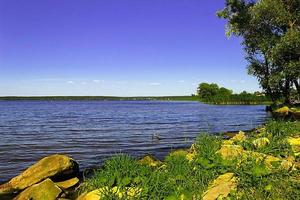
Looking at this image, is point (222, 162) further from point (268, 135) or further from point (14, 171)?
point (14, 171)

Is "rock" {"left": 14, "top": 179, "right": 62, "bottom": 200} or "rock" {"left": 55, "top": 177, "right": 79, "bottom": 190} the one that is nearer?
"rock" {"left": 14, "top": 179, "right": 62, "bottom": 200}

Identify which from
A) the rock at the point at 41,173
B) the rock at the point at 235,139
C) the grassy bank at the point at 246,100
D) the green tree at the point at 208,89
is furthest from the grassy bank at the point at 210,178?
the green tree at the point at 208,89

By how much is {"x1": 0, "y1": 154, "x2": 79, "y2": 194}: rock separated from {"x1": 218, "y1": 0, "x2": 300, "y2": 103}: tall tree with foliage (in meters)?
21.2

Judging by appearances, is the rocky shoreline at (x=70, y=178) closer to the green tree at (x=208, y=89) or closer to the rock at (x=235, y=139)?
the rock at (x=235, y=139)

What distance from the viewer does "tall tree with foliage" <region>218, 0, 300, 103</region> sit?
2988 cm

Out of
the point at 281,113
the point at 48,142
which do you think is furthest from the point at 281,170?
the point at 281,113

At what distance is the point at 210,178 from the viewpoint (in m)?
9.74

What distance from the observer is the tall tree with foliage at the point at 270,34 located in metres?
29.9

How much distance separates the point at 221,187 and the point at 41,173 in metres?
7.59

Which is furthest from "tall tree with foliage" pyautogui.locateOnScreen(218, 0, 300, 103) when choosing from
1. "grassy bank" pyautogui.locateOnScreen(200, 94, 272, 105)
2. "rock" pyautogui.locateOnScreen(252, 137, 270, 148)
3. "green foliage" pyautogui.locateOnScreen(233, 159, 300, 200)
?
"grassy bank" pyautogui.locateOnScreen(200, 94, 272, 105)

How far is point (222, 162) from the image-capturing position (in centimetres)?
1003

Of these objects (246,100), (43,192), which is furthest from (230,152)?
(246,100)

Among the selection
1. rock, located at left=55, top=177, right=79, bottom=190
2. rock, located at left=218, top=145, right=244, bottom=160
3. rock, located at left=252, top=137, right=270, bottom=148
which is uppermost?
rock, located at left=252, top=137, right=270, bottom=148

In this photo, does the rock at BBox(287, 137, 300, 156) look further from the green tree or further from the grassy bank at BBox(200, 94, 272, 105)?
the green tree
